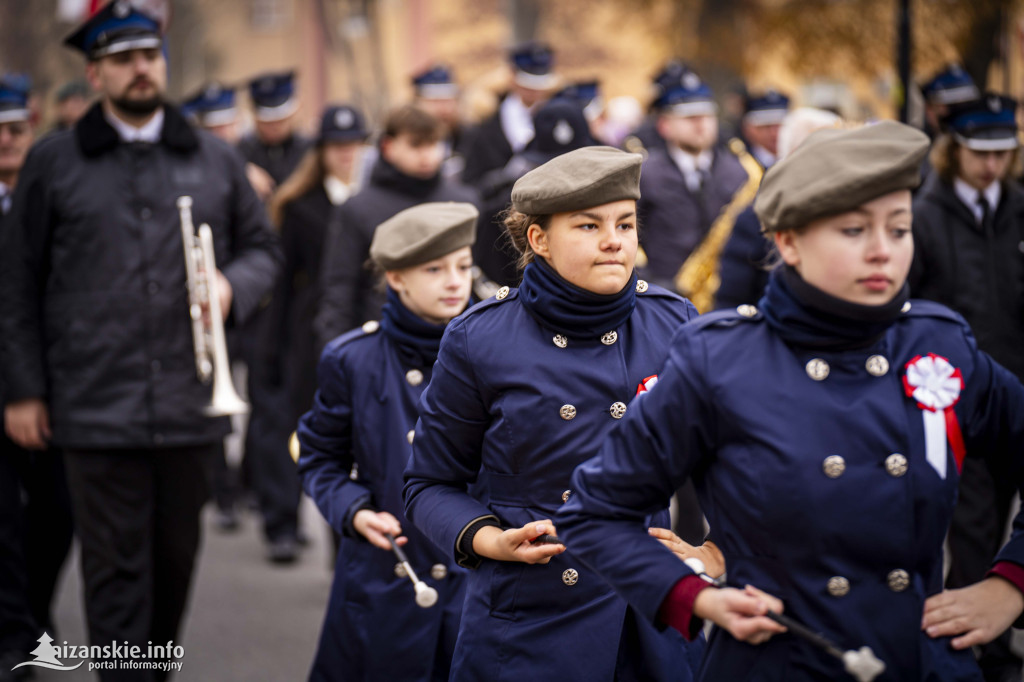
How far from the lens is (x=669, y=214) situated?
837cm

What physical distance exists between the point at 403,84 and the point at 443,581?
155 ft

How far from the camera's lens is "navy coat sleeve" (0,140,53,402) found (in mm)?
5324

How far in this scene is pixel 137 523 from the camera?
531 cm

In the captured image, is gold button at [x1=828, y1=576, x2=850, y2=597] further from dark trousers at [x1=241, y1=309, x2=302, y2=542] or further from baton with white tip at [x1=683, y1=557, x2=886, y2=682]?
dark trousers at [x1=241, y1=309, x2=302, y2=542]

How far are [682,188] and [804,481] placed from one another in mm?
6038

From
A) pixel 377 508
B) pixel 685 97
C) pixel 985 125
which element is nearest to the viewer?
pixel 377 508

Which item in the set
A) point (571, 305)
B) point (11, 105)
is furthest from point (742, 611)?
point (11, 105)

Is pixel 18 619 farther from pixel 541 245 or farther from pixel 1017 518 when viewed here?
pixel 1017 518

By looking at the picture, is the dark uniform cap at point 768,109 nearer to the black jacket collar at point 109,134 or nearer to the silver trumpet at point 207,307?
the black jacket collar at point 109,134

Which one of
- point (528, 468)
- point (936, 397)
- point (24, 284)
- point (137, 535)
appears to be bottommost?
point (137, 535)

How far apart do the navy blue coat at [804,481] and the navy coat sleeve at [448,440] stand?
752 millimetres

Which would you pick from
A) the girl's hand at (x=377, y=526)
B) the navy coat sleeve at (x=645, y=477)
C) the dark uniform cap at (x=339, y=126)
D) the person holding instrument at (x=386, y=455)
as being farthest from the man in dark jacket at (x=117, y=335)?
the navy coat sleeve at (x=645, y=477)

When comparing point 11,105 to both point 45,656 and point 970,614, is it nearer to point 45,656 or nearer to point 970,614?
point 45,656

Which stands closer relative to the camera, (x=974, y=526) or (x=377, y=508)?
(x=377, y=508)
